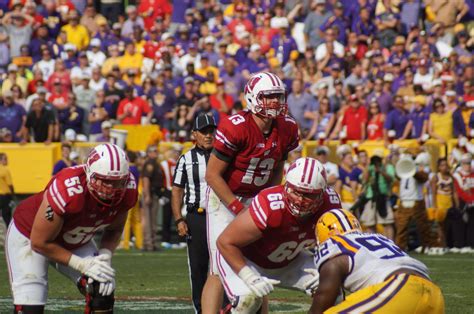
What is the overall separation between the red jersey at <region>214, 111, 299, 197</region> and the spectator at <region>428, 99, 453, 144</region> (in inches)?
374

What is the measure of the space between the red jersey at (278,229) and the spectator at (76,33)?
1489cm

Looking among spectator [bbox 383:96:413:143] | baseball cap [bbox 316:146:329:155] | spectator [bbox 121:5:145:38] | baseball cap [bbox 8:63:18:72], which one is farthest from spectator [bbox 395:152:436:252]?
spectator [bbox 121:5:145:38]

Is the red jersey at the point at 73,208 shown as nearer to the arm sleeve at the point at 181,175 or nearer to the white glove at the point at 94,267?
Answer: the white glove at the point at 94,267

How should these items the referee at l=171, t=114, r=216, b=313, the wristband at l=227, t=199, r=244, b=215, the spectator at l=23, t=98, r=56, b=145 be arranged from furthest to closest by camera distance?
the spectator at l=23, t=98, r=56, b=145 < the referee at l=171, t=114, r=216, b=313 < the wristband at l=227, t=199, r=244, b=215

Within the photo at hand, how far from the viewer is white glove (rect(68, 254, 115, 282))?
7484 mm

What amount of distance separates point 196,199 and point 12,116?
9.74 meters

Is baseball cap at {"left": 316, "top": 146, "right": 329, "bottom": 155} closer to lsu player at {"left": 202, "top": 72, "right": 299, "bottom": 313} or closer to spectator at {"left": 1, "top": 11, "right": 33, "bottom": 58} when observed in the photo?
spectator at {"left": 1, "top": 11, "right": 33, "bottom": 58}

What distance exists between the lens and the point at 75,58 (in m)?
21.3

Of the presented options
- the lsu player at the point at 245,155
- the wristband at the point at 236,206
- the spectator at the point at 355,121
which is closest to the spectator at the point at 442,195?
the spectator at the point at 355,121

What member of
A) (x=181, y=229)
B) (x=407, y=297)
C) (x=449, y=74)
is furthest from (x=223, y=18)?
(x=407, y=297)

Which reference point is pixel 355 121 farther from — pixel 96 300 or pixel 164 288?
pixel 96 300

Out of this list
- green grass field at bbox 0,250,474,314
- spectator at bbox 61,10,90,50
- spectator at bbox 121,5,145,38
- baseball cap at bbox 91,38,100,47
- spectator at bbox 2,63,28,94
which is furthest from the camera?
spectator at bbox 121,5,145,38

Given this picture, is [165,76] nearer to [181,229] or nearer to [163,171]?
[163,171]

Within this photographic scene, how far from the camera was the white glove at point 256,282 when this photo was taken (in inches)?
285
